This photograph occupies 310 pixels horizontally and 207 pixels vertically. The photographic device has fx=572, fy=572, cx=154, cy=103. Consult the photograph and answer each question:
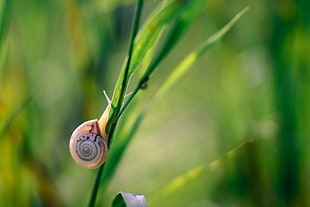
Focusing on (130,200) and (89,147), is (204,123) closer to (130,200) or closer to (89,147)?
(89,147)

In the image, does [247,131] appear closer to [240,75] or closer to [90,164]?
[240,75]

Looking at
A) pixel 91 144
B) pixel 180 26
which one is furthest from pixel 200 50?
pixel 91 144

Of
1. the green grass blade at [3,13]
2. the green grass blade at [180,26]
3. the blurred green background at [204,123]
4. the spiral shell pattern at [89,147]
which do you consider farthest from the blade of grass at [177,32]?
the blurred green background at [204,123]

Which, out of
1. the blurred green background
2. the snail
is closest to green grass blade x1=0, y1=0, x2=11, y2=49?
the snail

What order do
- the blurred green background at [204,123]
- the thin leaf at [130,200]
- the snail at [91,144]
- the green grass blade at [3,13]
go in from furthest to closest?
the blurred green background at [204,123], the green grass blade at [3,13], the snail at [91,144], the thin leaf at [130,200]

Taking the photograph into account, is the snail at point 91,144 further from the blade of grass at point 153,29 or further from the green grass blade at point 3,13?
the green grass blade at point 3,13

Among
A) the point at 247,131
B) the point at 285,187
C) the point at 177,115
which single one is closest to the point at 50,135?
the point at 177,115
